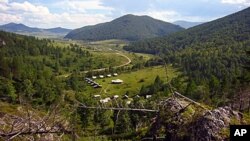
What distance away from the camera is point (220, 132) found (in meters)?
8.51

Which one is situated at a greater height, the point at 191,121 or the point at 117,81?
the point at 191,121

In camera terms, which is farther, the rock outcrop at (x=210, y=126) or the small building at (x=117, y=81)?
the small building at (x=117, y=81)

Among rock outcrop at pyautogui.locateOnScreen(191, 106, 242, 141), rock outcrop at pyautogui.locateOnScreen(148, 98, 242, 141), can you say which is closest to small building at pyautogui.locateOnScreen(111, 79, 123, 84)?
rock outcrop at pyautogui.locateOnScreen(148, 98, 242, 141)

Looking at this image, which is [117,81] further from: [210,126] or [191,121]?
[210,126]

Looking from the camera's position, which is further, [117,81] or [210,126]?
[117,81]

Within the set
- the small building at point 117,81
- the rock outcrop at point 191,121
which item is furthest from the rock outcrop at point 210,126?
the small building at point 117,81

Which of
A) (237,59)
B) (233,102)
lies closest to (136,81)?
(237,59)

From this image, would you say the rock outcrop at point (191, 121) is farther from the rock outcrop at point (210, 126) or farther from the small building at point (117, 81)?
the small building at point (117, 81)

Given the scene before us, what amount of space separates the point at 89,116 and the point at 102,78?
116 m

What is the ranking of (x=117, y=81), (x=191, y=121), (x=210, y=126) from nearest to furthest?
(x=210, y=126), (x=191, y=121), (x=117, y=81)

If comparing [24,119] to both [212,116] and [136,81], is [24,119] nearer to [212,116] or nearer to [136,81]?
[212,116]

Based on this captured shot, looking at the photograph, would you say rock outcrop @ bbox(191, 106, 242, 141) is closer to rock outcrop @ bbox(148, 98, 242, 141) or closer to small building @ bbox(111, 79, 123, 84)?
rock outcrop @ bbox(148, 98, 242, 141)

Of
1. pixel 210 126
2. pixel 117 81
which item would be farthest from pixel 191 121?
pixel 117 81

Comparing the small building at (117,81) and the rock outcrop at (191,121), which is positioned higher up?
the rock outcrop at (191,121)
